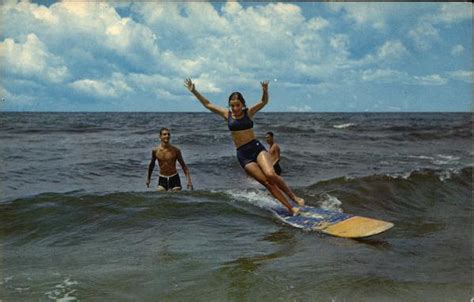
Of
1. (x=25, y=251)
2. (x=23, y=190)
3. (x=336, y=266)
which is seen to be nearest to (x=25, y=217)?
(x=25, y=251)

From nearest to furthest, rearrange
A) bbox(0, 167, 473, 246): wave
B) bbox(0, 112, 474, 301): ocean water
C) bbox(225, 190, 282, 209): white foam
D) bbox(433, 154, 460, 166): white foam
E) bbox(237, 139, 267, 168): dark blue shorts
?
bbox(0, 112, 474, 301): ocean water, bbox(237, 139, 267, 168): dark blue shorts, bbox(0, 167, 473, 246): wave, bbox(225, 190, 282, 209): white foam, bbox(433, 154, 460, 166): white foam

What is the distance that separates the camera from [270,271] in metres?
5.60

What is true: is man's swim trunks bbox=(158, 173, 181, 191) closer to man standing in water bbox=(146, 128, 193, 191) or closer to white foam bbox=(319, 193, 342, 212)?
man standing in water bbox=(146, 128, 193, 191)

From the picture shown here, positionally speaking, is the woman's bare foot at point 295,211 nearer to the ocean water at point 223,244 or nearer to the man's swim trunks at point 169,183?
the ocean water at point 223,244

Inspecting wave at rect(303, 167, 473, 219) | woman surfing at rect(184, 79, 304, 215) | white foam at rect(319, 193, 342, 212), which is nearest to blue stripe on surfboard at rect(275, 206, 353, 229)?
woman surfing at rect(184, 79, 304, 215)

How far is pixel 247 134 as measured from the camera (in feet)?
26.0

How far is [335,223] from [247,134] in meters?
2.01

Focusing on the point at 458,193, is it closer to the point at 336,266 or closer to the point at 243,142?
the point at 243,142

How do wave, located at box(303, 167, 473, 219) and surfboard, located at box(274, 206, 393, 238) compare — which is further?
wave, located at box(303, 167, 473, 219)

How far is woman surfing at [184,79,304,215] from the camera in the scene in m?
7.73

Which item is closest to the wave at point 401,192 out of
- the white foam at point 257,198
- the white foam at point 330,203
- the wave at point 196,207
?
the wave at point 196,207

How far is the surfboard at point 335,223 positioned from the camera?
751 centimetres

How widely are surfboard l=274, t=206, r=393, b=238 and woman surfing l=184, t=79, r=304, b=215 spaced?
712 millimetres

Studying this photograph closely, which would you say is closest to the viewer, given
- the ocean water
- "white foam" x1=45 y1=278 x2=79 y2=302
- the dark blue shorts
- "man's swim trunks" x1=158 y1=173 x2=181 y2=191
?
"white foam" x1=45 y1=278 x2=79 y2=302
